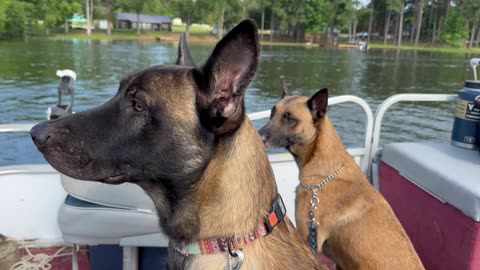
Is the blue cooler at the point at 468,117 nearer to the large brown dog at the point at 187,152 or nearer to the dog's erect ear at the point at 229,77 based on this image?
the large brown dog at the point at 187,152

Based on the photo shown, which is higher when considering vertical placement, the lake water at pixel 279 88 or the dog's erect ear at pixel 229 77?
the dog's erect ear at pixel 229 77

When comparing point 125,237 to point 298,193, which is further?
point 298,193

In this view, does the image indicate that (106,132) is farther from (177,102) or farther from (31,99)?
(31,99)

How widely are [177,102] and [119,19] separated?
250 feet

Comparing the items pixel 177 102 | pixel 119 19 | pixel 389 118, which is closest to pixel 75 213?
pixel 177 102

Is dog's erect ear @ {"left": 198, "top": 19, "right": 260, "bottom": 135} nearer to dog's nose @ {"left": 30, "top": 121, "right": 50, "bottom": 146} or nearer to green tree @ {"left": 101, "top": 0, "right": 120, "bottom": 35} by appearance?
dog's nose @ {"left": 30, "top": 121, "right": 50, "bottom": 146}

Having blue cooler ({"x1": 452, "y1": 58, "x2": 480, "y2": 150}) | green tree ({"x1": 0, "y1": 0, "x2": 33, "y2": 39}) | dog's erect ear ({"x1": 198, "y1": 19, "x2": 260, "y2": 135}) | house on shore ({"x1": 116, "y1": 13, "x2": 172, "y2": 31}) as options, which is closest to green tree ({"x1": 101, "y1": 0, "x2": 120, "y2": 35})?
house on shore ({"x1": 116, "y1": 13, "x2": 172, "y2": 31})

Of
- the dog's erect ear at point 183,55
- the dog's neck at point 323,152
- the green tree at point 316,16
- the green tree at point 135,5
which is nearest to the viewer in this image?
the dog's erect ear at point 183,55

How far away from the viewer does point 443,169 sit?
2854 millimetres

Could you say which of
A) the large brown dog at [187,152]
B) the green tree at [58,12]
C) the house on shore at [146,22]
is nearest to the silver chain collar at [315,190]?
the large brown dog at [187,152]

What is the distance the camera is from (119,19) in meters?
72.6

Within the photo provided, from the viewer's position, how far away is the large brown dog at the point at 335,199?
2.71 m

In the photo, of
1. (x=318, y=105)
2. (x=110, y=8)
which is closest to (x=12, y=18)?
(x=110, y=8)

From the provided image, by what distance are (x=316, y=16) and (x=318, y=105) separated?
66228 millimetres
